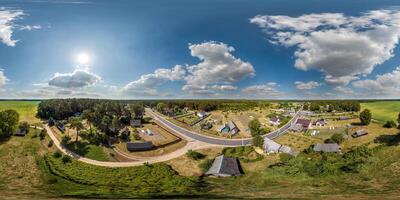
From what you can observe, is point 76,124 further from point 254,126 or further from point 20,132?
point 254,126

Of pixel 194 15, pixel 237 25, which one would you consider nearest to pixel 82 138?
pixel 194 15

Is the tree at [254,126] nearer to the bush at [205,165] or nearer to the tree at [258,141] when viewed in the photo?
the tree at [258,141]

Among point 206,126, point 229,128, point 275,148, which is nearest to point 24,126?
point 206,126

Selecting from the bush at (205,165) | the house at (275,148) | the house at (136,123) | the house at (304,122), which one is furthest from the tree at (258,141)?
the house at (136,123)

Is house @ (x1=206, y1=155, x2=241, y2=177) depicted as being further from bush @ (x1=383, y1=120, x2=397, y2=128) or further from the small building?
the small building

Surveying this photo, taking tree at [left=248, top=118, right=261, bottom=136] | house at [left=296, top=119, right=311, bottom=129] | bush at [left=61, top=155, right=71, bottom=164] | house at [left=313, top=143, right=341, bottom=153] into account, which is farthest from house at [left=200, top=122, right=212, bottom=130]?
bush at [left=61, top=155, right=71, bottom=164]

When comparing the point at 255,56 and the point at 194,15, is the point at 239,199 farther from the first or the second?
the point at 194,15
